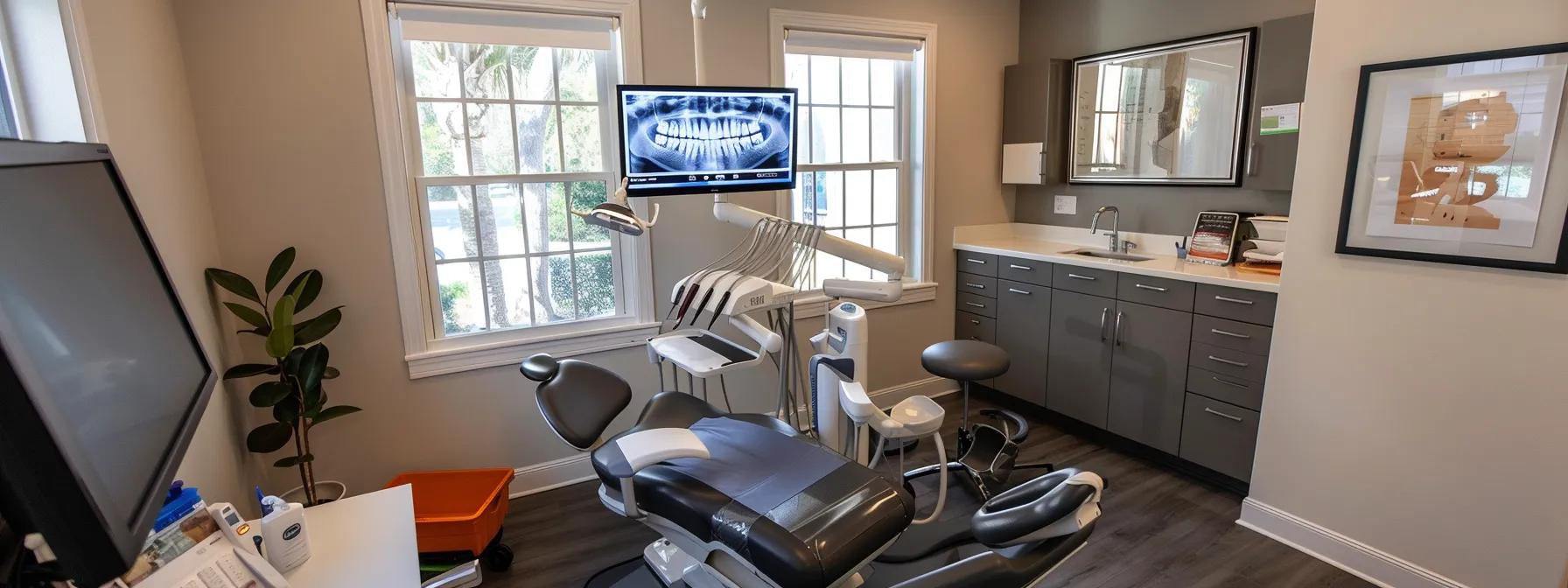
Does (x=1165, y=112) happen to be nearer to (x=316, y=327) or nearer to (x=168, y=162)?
(x=316, y=327)

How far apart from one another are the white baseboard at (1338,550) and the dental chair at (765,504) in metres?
1.34

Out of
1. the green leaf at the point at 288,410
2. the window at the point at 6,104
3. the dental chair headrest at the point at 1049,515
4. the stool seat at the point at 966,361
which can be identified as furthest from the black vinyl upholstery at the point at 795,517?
the window at the point at 6,104

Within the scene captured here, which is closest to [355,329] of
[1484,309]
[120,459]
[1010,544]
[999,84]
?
[120,459]

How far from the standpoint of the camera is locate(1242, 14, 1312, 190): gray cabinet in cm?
287

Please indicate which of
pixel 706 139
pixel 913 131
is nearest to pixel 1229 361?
pixel 913 131

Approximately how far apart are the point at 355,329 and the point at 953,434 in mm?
2805

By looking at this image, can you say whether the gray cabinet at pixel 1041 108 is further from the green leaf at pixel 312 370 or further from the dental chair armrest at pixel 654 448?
the green leaf at pixel 312 370

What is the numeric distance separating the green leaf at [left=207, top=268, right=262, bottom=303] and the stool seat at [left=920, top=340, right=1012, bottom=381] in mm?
2507

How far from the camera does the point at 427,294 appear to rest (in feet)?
9.46

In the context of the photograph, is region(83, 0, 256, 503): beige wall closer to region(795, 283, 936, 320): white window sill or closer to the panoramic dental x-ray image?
the panoramic dental x-ray image

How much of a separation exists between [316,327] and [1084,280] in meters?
3.26

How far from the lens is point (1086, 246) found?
13.1 feet

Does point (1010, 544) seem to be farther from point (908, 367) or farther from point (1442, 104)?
point (908, 367)

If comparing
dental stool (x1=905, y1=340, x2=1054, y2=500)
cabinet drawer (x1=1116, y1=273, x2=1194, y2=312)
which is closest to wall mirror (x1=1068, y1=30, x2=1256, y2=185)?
cabinet drawer (x1=1116, y1=273, x2=1194, y2=312)
